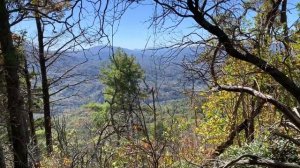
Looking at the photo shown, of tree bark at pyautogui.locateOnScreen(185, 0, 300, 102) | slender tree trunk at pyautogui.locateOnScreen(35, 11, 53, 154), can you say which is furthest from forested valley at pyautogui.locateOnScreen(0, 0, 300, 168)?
slender tree trunk at pyautogui.locateOnScreen(35, 11, 53, 154)

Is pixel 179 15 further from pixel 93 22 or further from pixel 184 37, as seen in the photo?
pixel 93 22

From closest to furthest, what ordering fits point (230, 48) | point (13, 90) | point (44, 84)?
point (230, 48)
point (13, 90)
point (44, 84)

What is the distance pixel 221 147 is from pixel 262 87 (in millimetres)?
1962

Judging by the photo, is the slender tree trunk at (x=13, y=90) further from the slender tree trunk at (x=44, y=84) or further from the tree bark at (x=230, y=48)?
the slender tree trunk at (x=44, y=84)

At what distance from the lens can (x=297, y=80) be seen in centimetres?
1064

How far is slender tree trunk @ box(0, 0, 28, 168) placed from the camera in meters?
10.7

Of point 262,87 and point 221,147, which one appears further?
point 262,87

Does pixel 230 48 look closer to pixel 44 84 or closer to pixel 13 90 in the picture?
pixel 13 90

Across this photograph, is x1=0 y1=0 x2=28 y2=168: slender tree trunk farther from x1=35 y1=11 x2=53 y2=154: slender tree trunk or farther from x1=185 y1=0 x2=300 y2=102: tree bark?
x1=35 y1=11 x2=53 y2=154: slender tree trunk

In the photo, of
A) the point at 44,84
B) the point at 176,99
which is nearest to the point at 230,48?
the point at 176,99

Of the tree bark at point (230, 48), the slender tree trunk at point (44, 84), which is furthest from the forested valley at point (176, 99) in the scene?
the slender tree trunk at point (44, 84)

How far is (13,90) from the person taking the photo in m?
11.1

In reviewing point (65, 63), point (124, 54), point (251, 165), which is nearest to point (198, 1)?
point (251, 165)

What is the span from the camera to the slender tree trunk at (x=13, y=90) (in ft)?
35.0
